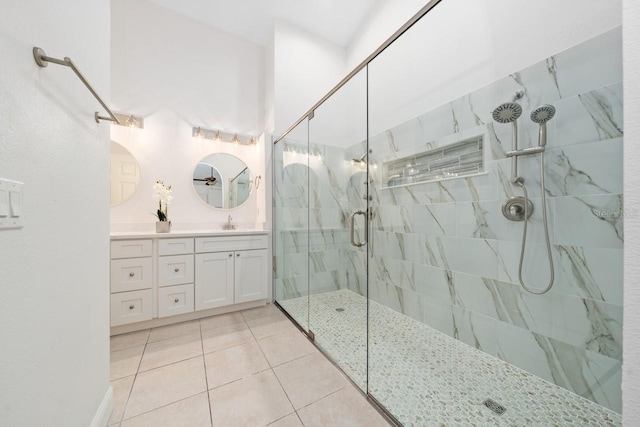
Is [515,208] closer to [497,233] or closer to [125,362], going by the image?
[497,233]

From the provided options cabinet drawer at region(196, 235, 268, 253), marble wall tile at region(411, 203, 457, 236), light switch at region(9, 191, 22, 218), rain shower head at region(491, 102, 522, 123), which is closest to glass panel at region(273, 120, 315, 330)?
cabinet drawer at region(196, 235, 268, 253)

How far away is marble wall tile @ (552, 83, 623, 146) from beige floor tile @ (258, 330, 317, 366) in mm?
2158

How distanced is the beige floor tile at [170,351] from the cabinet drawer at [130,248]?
29.6 inches

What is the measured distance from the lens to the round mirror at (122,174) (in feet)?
7.87

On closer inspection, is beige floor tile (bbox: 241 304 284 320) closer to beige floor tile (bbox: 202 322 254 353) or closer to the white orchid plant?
beige floor tile (bbox: 202 322 254 353)

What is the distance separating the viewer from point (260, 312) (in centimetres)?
251

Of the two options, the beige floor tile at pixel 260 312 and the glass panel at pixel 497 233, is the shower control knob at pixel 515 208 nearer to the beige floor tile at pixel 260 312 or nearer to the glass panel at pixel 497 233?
the glass panel at pixel 497 233

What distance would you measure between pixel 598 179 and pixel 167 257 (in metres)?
3.07

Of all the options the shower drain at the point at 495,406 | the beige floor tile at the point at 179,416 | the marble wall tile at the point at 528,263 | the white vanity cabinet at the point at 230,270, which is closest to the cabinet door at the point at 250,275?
the white vanity cabinet at the point at 230,270

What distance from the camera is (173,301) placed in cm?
216

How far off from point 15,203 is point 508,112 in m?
2.20

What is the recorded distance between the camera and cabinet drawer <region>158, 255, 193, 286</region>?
2.12 m

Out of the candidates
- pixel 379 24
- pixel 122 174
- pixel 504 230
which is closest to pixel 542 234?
pixel 504 230

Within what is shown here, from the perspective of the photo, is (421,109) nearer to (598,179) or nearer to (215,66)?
(598,179)
